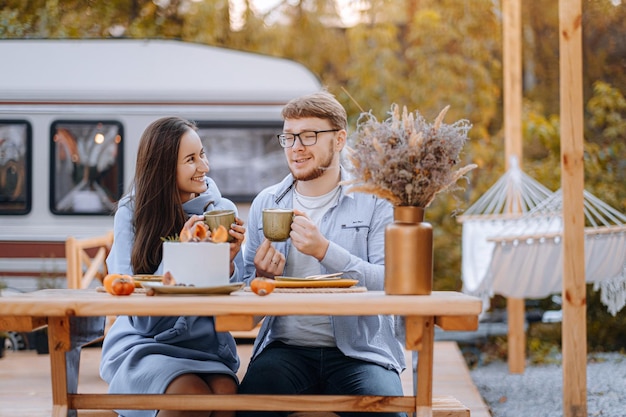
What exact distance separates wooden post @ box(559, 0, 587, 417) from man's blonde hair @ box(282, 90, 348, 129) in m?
1.31

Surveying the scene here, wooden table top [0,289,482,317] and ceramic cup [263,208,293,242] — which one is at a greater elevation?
ceramic cup [263,208,293,242]

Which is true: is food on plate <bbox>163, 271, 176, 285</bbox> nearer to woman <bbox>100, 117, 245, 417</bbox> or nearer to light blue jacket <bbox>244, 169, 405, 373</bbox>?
woman <bbox>100, 117, 245, 417</bbox>

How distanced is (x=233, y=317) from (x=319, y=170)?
764mm

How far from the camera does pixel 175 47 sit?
21.0ft

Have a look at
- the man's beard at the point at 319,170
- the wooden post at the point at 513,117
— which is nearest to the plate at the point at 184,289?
the man's beard at the point at 319,170

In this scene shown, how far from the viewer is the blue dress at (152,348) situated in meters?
2.38

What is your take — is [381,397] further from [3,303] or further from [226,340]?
[3,303]

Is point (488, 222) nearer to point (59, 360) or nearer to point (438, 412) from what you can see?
point (438, 412)

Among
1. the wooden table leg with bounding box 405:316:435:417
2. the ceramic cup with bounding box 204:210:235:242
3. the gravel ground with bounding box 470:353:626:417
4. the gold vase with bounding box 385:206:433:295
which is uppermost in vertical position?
the ceramic cup with bounding box 204:210:235:242

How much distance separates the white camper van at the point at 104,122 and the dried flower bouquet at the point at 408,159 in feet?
13.6

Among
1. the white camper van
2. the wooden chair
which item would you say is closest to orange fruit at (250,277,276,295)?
the wooden chair

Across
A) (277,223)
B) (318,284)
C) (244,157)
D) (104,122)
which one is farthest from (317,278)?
(104,122)

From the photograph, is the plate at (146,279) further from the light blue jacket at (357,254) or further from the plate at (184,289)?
the light blue jacket at (357,254)

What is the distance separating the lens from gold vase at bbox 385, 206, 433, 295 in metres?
2.08
